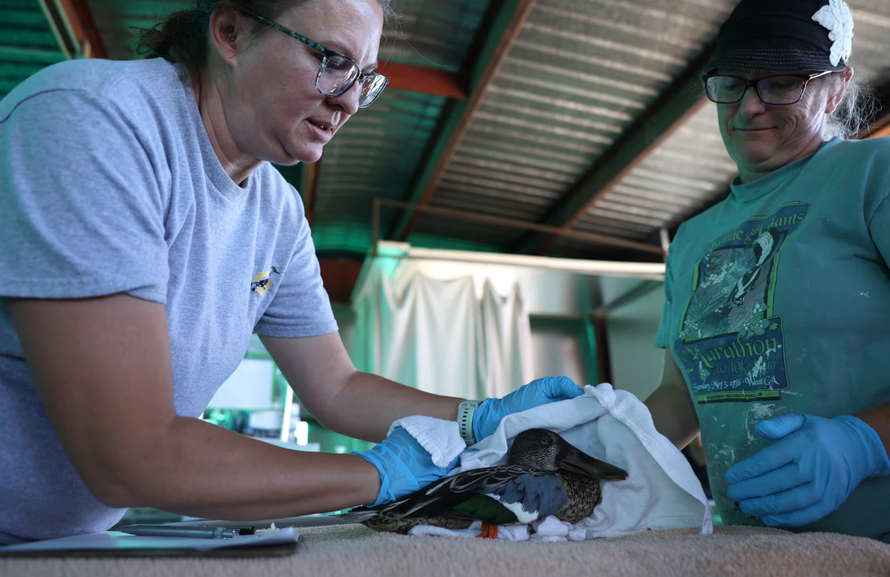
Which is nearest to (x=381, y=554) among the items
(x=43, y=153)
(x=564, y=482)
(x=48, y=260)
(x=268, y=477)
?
(x=268, y=477)

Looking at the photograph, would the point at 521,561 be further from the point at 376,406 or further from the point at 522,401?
the point at 376,406

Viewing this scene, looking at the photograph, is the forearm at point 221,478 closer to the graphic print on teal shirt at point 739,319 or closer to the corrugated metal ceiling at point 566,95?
the graphic print on teal shirt at point 739,319

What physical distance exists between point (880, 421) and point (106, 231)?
3.33ft

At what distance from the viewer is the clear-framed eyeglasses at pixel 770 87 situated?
3.73 feet

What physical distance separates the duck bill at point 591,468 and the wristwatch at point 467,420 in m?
0.24

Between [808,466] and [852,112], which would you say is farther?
[852,112]

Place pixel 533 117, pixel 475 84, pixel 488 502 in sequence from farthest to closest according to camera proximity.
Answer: pixel 533 117 → pixel 475 84 → pixel 488 502

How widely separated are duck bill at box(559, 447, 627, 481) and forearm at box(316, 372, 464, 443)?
11.7 inches

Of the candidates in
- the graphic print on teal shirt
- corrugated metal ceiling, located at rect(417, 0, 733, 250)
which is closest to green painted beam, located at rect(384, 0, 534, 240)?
Result: corrugated metal ceiling, located at rect(417, 0, 733, 250)

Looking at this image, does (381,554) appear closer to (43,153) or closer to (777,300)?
(43,153)

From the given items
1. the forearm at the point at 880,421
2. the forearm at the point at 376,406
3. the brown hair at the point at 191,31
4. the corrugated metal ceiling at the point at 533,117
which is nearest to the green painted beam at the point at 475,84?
the corrugated metal ceiling at the point at 533,117

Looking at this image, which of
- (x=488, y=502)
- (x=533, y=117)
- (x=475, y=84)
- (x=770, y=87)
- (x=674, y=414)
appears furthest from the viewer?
(x=533, y=117)

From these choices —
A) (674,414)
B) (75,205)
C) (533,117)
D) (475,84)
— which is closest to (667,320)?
(674,414)

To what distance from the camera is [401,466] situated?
2.42ft
